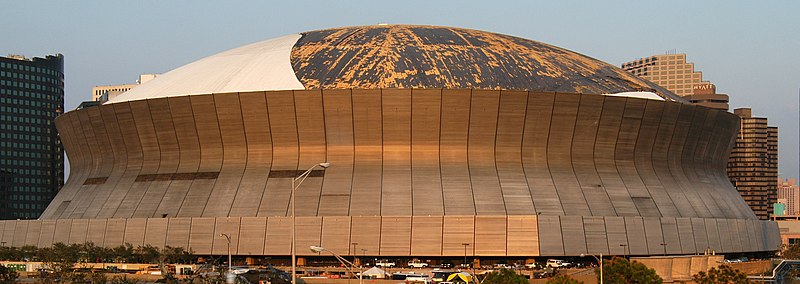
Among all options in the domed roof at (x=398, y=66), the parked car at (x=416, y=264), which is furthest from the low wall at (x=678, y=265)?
the domed roof at (x=398, y=66)

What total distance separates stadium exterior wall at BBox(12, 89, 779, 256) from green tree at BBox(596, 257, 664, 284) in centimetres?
960

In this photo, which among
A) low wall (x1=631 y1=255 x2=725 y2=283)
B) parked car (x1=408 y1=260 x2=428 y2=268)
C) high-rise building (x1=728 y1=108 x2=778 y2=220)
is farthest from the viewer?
high-rise building (x1=728 y1=108 x2=778 y2=220)

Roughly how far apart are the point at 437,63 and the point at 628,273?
2185 cm

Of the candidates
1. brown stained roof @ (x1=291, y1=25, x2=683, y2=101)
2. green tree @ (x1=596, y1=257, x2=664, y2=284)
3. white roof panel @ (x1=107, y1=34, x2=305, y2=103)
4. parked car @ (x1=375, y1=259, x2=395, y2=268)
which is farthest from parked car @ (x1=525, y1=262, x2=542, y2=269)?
white roof panel @ (x1=107, y1=34, x2=305, y2=103)

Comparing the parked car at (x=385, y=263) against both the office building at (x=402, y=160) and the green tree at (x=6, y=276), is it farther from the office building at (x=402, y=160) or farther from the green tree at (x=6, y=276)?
the green tree at (x=6, y=276)

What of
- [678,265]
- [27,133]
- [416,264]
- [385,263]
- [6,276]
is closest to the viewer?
[6,276]

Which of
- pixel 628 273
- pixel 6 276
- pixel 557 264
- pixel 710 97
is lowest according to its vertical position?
pixel 6 276

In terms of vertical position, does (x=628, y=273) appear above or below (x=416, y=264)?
below

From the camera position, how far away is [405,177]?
62.9 metres

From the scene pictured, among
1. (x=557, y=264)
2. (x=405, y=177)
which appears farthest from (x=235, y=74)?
(x=557, y=264)

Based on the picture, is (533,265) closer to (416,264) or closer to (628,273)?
(416,264)

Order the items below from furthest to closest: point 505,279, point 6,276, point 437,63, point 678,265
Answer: point 437,63
point 678,265
point 505,279
point 6,276

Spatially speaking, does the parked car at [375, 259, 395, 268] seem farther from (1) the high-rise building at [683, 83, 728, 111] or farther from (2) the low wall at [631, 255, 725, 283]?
(1) the high-rise building at [683, 83, 728, 111]

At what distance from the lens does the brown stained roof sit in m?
65.4
